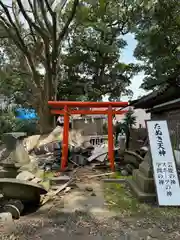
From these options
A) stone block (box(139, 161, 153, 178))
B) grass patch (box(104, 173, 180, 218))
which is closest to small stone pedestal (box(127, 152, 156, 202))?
stone block (box(139, 161, 153, 178))

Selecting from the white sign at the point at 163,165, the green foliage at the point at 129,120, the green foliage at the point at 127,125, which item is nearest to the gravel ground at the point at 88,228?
the white sign at the point at 163,165

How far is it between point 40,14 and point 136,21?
5.60m

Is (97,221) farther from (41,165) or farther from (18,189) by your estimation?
(41,165)

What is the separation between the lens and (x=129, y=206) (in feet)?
18.6

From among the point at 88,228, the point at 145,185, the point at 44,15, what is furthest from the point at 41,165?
the point at 44,15

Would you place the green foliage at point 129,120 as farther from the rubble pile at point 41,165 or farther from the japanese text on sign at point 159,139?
the japanese text on sign at point 159,139

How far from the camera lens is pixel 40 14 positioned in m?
13.8

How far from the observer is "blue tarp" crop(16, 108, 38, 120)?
21578 mm

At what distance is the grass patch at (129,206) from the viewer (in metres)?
5.14

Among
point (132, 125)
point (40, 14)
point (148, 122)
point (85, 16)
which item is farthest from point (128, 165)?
point (85, 16)

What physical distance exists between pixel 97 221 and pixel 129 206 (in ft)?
3.63

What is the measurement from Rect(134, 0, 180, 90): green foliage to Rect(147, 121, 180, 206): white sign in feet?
18.5

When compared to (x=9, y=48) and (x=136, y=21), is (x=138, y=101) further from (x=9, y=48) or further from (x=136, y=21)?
(x=9, y=48)

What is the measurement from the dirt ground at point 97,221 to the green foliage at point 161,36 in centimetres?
714
